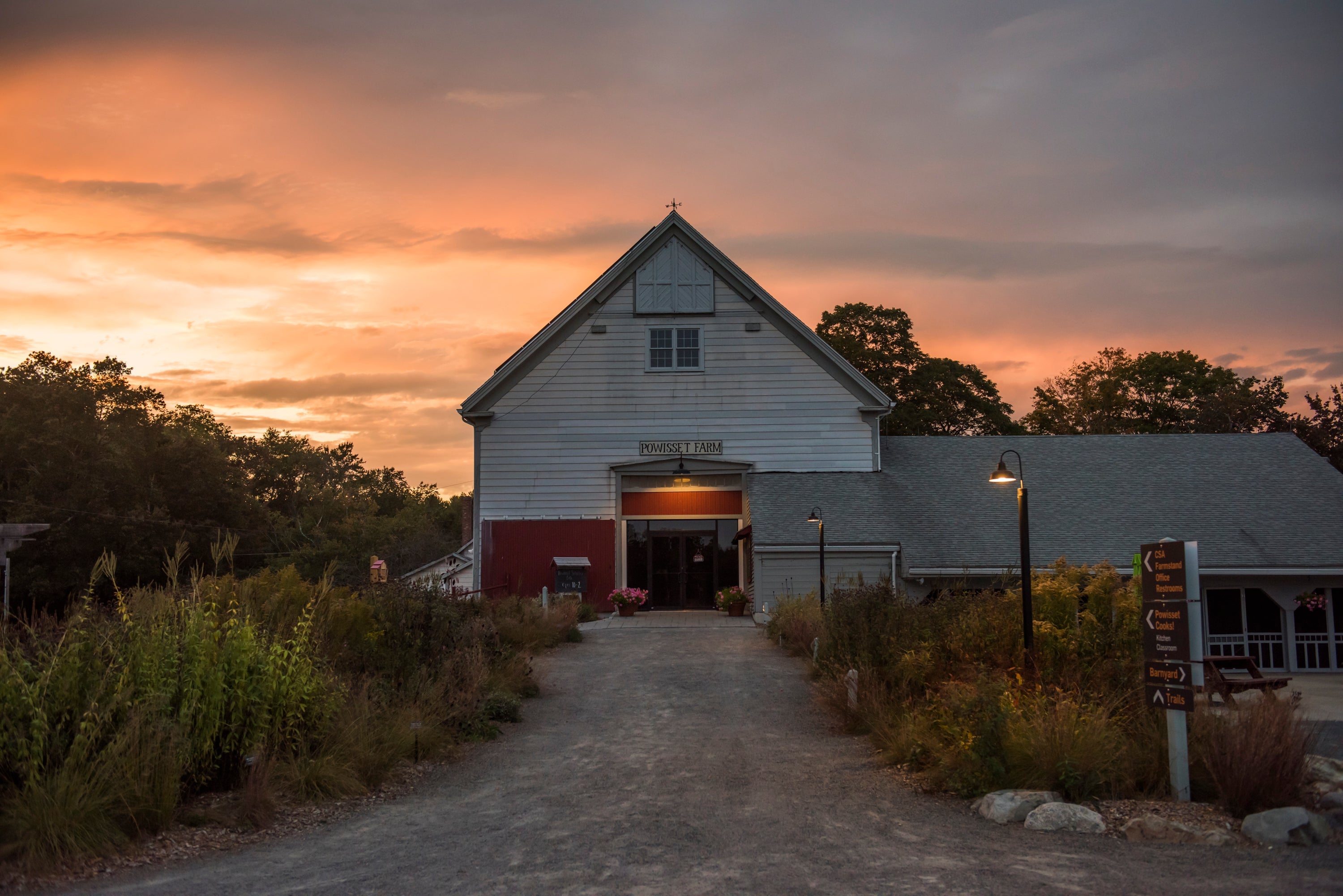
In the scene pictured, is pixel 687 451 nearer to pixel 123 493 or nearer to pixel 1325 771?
pixel 1325 771

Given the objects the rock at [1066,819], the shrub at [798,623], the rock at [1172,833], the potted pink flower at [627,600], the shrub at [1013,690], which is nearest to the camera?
the rock at [1172,833]

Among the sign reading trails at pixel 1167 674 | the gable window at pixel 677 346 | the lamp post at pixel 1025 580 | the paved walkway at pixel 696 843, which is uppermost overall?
the gable window at pixel 677 346

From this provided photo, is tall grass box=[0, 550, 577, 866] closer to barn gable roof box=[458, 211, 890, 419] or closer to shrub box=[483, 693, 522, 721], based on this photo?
shrub box=[483, 693, 522, 721]

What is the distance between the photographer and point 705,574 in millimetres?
29047

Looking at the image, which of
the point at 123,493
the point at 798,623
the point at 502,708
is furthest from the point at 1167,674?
the point at 123,493

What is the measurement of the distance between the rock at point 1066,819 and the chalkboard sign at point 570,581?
19.4 m

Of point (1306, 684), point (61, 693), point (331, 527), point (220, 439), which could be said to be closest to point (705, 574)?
point (1306, 684)

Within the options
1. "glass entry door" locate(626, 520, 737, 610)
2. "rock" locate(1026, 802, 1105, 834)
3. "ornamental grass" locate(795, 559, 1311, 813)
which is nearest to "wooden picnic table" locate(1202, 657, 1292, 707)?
"ornamental grass" locate(795, 559, 1311, 813)

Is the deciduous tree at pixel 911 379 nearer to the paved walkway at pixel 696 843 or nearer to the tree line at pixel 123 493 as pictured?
the tree line at pixel 123 493

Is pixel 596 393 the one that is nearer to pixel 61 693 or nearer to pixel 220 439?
pixel 61 693

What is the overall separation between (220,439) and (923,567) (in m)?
50.0

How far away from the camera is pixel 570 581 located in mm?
26797

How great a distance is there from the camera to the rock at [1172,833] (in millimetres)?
7453

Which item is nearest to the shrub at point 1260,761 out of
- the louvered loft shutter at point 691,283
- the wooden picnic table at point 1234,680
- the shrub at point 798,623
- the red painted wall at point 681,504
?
the wooden picnic table at point 1234,680
